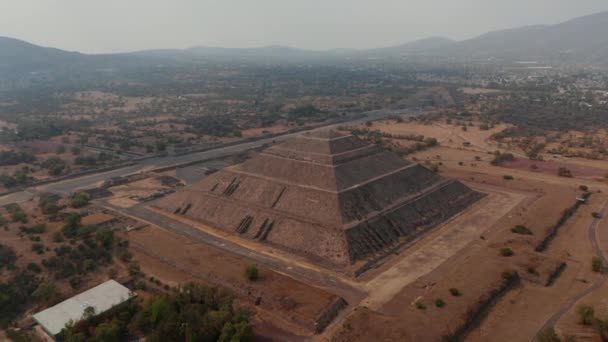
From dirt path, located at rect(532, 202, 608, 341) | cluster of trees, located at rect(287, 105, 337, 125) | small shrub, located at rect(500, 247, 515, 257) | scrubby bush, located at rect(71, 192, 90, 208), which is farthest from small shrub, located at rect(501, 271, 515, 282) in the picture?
cluster of trees, located at rect(287, 105, 337, 125)

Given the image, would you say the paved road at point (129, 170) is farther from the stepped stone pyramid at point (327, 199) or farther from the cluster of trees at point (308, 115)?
the stepped stone pyramid at point (327, 199)

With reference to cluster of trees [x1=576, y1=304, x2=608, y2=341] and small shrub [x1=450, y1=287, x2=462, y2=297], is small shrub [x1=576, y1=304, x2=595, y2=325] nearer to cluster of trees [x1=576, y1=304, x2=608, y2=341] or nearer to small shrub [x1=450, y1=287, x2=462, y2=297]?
cluster of trees [x1=576, y1=304, x2=608, y2=341]

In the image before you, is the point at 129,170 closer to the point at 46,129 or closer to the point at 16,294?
Answer: the point at 16,294

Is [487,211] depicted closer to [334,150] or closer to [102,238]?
[334,150]

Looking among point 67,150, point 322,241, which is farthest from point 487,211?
point 67,150

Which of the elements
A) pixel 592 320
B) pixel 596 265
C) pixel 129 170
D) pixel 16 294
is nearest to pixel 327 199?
pixel 592 320
